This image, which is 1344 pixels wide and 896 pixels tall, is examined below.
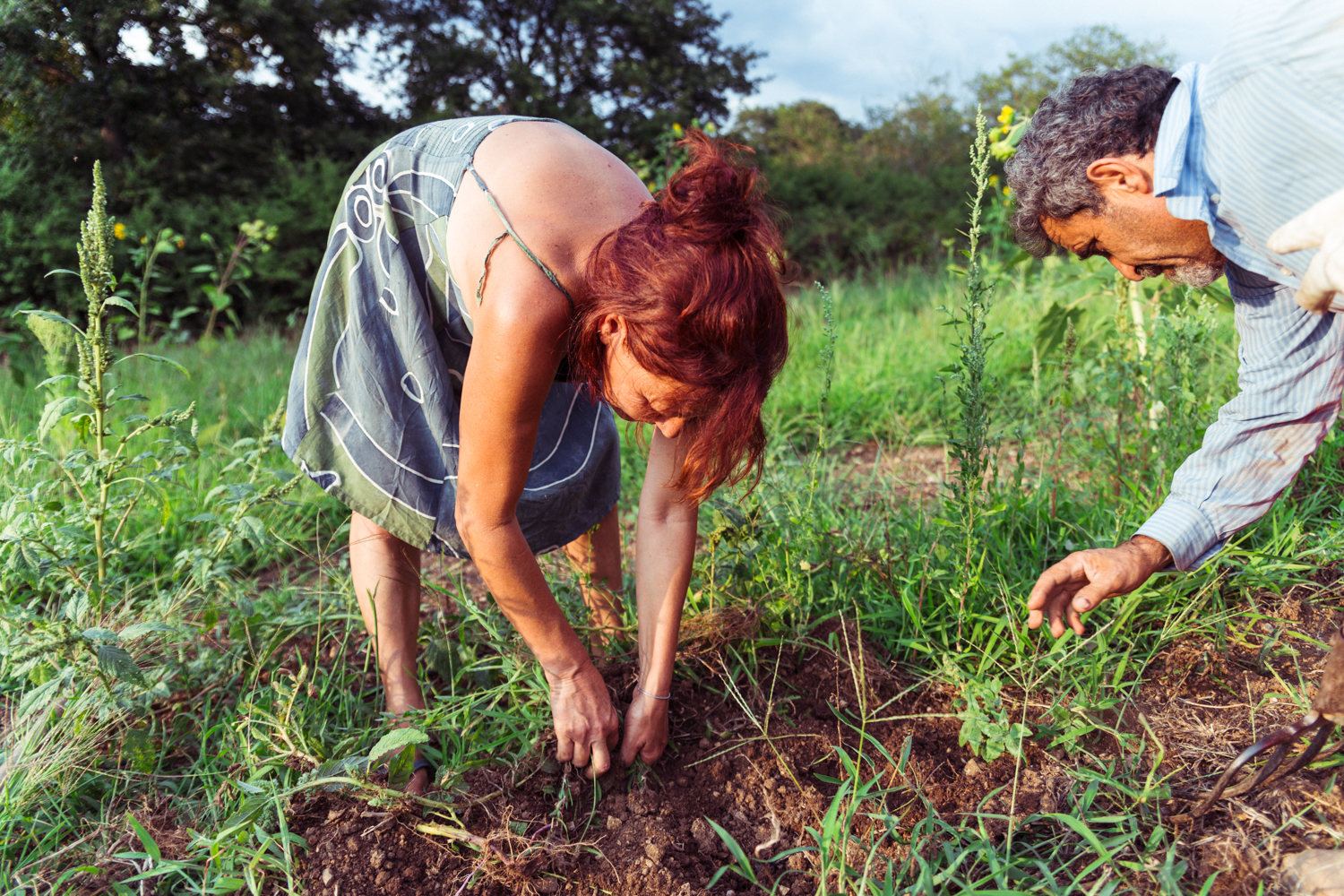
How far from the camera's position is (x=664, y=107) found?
12445 mm

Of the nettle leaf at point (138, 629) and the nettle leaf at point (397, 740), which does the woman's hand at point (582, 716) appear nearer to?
the nettle leaf at point (397, 740)

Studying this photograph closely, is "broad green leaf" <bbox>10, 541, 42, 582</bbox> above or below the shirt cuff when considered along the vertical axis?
above

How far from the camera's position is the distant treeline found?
7348mm

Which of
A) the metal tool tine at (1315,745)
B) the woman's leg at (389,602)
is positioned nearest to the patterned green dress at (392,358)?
the woman's leg at (389,602)

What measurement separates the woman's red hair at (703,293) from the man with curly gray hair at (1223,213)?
627 millimetres

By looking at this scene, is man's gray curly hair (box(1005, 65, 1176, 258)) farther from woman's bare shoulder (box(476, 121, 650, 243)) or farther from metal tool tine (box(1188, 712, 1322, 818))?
metal tool tine (box(1188, 712, 1322, 818))

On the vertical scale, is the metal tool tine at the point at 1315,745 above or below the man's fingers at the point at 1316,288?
below

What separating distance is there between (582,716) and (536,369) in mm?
735

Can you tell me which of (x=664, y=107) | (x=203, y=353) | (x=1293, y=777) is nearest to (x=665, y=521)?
(x=1293, y=777)

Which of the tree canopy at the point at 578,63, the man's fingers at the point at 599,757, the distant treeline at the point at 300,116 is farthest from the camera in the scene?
the tree canopy at the point at 578,63

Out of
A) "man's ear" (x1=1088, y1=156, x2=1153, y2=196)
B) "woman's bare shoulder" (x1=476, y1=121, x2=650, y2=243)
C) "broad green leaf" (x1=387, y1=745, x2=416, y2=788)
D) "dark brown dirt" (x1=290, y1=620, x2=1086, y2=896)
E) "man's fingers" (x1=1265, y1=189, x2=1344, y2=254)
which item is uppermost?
"woman's bare shoulder" (x1=476, y1=121, x2=650, y2=243)

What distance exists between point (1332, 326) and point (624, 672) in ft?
5.46

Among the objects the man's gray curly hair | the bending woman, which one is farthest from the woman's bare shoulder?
the man's gray curly hair

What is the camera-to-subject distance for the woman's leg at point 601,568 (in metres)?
2.22
